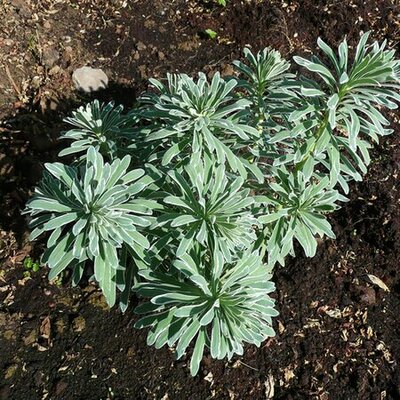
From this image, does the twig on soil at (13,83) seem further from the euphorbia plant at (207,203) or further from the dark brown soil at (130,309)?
the euphorbia plant at (207,203)

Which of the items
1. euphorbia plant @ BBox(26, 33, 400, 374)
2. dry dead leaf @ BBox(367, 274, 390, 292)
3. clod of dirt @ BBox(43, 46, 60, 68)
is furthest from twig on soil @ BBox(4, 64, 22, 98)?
dry dead leaf @ BBox(367, 274, 390, 292)

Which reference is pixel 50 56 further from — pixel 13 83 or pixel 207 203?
pixel 207 203

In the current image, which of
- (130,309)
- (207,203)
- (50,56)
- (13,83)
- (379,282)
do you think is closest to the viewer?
(207,203)

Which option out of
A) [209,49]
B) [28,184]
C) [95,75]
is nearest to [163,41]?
[209,49]

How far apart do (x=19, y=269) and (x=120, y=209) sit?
5.07 ft

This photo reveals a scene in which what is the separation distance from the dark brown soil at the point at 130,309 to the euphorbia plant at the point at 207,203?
0.74 metres

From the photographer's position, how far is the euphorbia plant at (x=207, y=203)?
2.68 m

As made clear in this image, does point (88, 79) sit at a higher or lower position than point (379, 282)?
higher

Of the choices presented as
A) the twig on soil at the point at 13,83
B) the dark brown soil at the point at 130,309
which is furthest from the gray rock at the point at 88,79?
the twig on soil at the point at 13,83

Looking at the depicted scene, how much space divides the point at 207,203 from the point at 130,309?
4.28 ft

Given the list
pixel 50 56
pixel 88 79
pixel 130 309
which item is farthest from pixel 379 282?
pixel 50 56

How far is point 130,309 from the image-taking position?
375 centimetres

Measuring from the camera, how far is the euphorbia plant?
268 cm

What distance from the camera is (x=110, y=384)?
3.51 metres
